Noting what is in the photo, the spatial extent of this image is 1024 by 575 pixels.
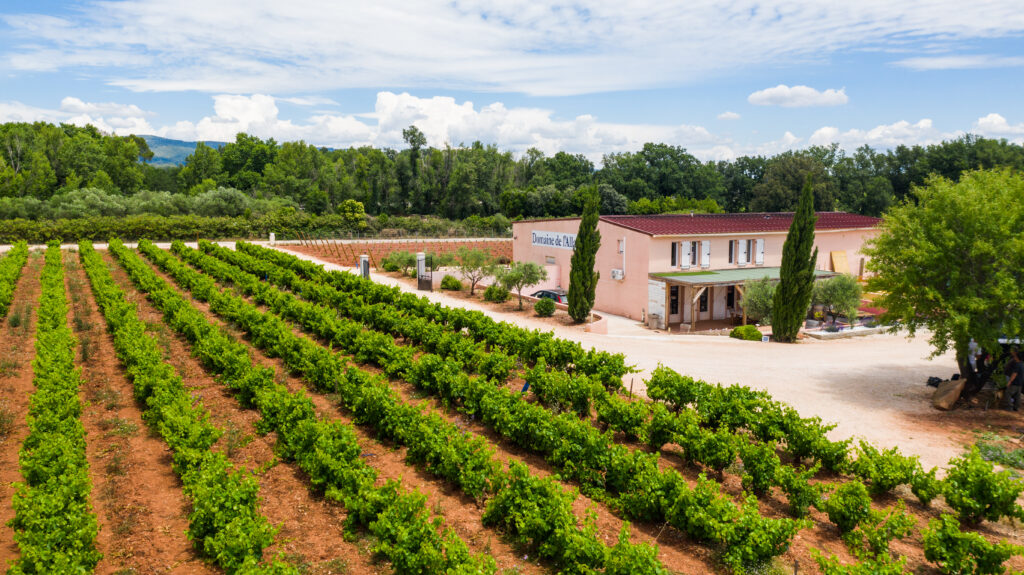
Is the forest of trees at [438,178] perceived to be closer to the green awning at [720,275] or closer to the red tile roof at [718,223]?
the red tile roof at [718,223]

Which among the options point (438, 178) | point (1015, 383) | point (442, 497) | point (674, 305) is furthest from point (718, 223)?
point (438, 178)

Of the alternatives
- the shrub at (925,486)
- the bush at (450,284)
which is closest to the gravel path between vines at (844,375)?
the shrub at (925,486)

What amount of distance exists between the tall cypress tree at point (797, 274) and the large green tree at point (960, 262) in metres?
7.17

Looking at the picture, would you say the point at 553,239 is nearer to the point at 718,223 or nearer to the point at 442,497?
the point at 718,223

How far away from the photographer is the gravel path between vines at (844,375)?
41.7 feet

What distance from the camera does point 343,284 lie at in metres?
26.2

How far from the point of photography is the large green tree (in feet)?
42.5

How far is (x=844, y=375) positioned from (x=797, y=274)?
227 inches

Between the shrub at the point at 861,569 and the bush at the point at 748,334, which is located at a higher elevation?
the shrub at the point at 861,569

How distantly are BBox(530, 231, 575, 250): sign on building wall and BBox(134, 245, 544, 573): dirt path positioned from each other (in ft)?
70.3

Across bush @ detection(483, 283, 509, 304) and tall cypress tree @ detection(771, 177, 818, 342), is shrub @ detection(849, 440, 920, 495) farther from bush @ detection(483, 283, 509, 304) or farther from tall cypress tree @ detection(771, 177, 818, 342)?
bush @ detection(483, 283, 509, 304)

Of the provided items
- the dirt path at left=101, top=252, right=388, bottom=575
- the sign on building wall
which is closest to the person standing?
the dirt path at left=101, top=252, right=388, bottom=575

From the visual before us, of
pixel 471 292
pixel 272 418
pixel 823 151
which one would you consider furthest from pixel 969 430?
pixel 823 151

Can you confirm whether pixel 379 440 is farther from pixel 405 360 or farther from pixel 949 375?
pixel 949 375
